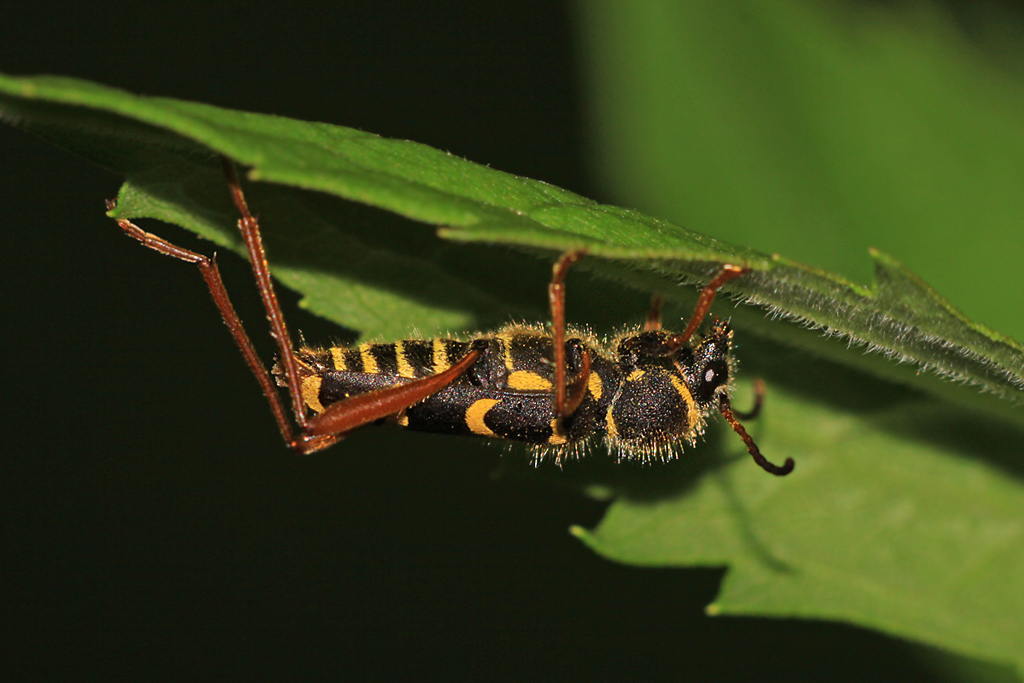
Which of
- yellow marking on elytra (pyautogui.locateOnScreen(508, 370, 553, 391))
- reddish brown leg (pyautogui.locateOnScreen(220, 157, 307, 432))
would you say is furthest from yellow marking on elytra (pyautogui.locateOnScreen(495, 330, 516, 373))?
reddish brown leg (pyautogui.locateOnScreen(220, 157, 307, 432))

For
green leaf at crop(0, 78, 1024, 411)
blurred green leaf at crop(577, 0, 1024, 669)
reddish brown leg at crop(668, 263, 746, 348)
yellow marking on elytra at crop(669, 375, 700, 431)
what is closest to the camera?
green leaf at crop(0, 78, 1024, 411)

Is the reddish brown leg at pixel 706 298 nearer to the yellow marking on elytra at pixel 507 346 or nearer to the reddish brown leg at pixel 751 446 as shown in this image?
the reddish brown leg at pixel 751 446

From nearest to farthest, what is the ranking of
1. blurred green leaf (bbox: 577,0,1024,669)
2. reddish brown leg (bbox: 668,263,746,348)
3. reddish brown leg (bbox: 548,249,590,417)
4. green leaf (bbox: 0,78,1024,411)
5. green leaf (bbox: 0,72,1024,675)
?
green leaf (bbox: 0,78,1024,411) → green leaf (bbox: 0,72,1024,675) → reddish brown leg (bbox: 668,263,746,348) → reddish brown leg (bbox: 548,249,590,417) → blurred green leaf (bbox: 577,0,1024,669)

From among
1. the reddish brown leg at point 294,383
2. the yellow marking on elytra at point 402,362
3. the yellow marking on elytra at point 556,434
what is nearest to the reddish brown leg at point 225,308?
the reddish brown leg at point 294,383

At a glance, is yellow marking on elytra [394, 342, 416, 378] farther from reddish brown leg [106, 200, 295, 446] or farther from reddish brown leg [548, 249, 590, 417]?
reddish brown leg [548, 249, 590, 417]

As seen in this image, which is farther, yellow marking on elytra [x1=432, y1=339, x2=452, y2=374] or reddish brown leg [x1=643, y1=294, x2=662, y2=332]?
reddish brown leg [x1=643, y1=294, x2=662, y2=332]

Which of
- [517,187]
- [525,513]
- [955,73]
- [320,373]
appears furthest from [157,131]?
[525,513]

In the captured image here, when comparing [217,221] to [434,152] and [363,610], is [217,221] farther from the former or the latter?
[363,610]

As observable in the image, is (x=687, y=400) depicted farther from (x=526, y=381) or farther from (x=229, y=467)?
(x=229, y=467)
